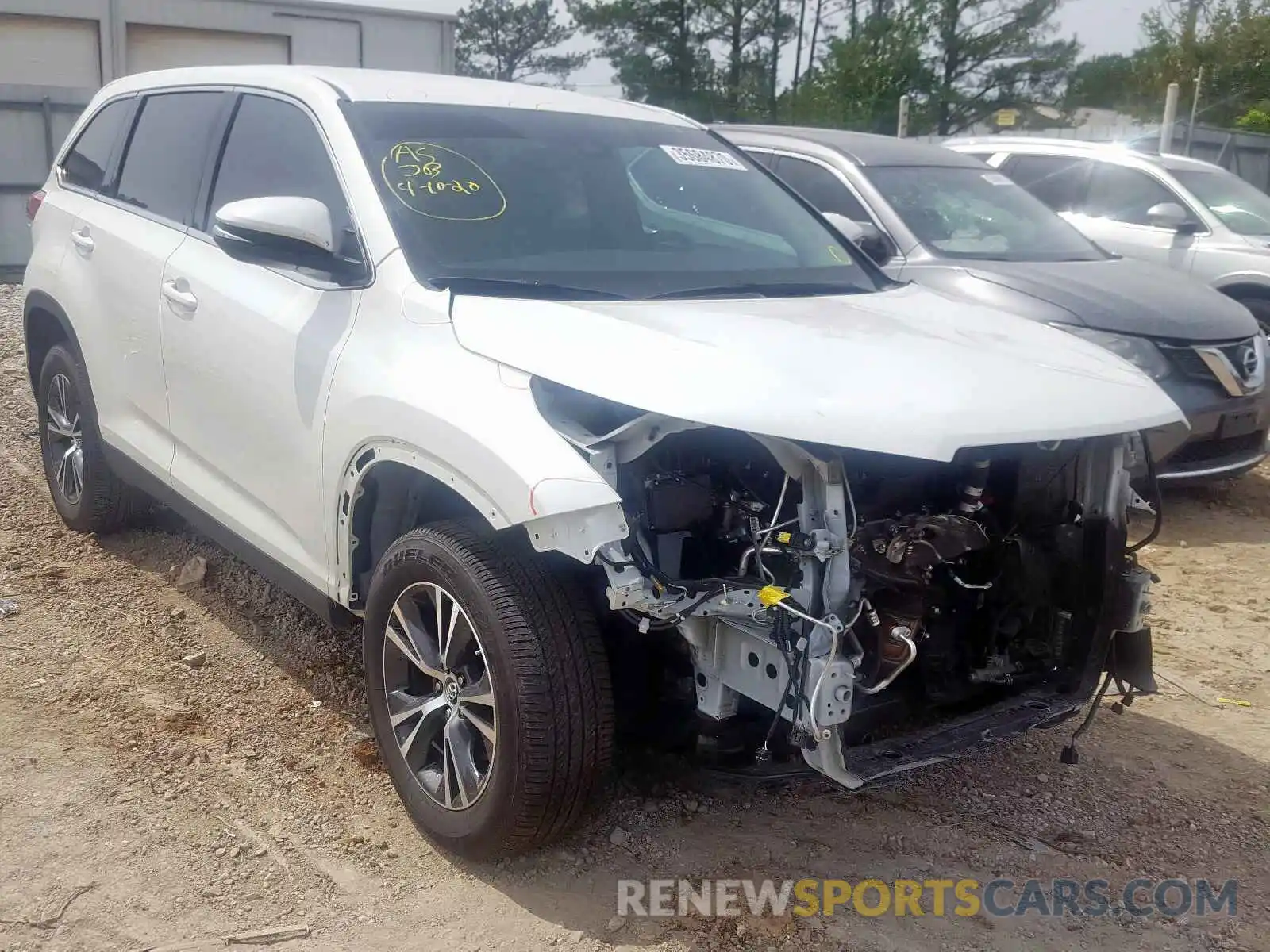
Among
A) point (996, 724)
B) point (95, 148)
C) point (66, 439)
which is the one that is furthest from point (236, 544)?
point (996, 724)

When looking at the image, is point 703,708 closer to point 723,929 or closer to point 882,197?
point 723,929

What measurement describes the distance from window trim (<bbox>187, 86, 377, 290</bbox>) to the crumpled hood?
3361 mm

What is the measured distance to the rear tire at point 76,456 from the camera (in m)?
4.75

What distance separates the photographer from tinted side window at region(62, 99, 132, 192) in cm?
476

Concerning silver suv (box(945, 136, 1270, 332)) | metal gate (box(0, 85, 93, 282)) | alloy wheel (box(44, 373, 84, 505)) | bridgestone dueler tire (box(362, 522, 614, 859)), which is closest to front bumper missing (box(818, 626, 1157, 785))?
bridgestone dueler tire (box(362, 522, 614, 859))

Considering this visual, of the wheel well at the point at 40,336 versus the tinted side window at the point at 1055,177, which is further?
the tinted side window at the point at 1055,177

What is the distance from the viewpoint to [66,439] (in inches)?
200

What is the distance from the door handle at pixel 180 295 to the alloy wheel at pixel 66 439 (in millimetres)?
1173

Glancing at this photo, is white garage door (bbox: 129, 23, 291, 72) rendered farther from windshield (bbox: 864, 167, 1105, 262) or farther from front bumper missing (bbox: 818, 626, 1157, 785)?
front bumper missing (bbox: 818, 626, 1157, 785)

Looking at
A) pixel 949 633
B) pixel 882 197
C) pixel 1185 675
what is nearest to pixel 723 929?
pixel 949 633

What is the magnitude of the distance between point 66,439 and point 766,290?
3208 millimetres

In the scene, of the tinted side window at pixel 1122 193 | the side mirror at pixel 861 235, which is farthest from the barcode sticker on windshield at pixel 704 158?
the tinted side window at pixel 1122 193

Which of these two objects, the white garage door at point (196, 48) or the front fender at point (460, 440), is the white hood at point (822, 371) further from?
the white garage door at point (196, 48)

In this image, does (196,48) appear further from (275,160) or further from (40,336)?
(275,160)
